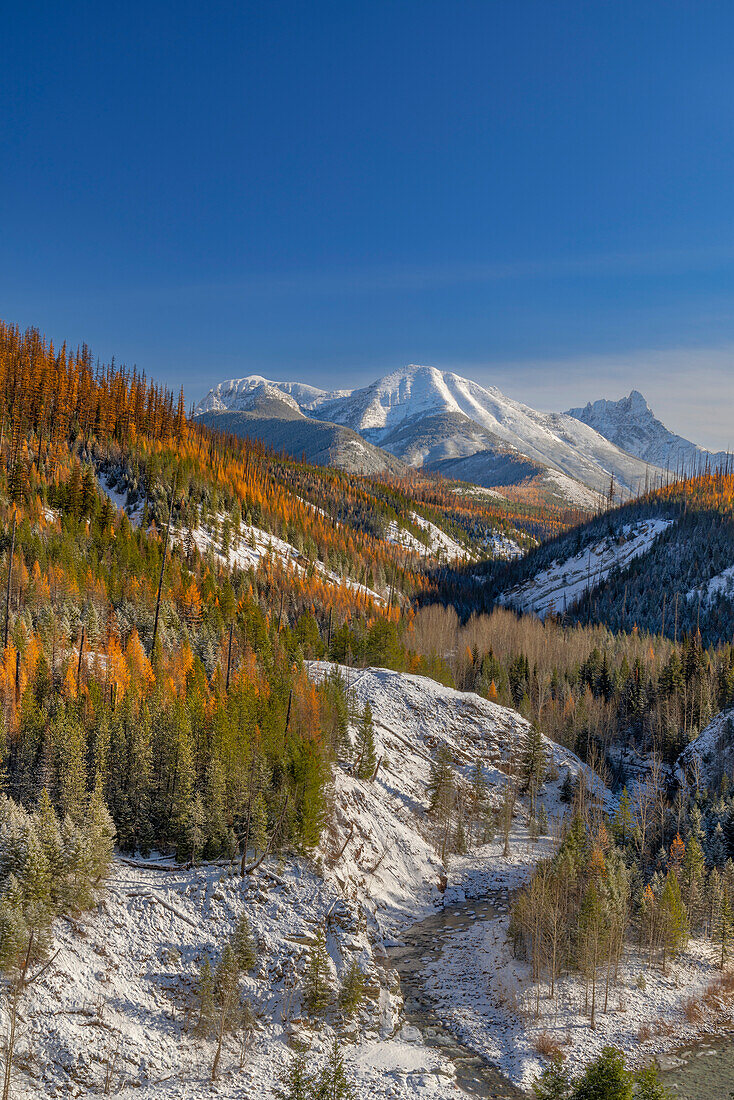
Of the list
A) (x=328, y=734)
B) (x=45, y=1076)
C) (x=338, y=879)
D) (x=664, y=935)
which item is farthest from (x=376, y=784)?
(x=45, y=1076)

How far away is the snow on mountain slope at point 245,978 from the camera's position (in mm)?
31969

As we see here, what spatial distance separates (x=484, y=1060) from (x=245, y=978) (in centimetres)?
1563

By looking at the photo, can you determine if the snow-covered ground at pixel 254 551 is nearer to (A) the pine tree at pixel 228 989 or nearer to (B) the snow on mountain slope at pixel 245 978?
(B) the snow on mountain slope at pixel 245 978

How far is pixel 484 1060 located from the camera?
38.8 m

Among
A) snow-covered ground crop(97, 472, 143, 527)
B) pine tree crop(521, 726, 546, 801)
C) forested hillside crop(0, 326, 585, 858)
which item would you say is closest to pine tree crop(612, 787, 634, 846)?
pine tree crop(521, 726, 546, 801)

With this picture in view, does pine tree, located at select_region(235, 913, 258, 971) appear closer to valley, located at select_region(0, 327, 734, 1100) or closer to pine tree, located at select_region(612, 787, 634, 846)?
valley, located at select_region(0, 327, 734, 1100)

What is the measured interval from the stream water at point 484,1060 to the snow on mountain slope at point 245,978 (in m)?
1.35

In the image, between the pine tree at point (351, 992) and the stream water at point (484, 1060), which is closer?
the stream water at point (484, 1060)

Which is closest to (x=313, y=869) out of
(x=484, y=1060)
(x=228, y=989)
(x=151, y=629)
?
(x=228, y=989)

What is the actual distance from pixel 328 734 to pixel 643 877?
1314 inches

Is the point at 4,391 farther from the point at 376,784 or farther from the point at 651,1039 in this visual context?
the point at 651,1039

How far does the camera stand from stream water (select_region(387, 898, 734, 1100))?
3662 centimetres

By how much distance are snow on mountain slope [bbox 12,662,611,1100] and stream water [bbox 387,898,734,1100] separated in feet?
4.43

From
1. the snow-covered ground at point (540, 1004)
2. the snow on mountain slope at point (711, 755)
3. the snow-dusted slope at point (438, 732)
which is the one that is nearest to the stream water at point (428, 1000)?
the snow-covered ground at point (540, 1004)
